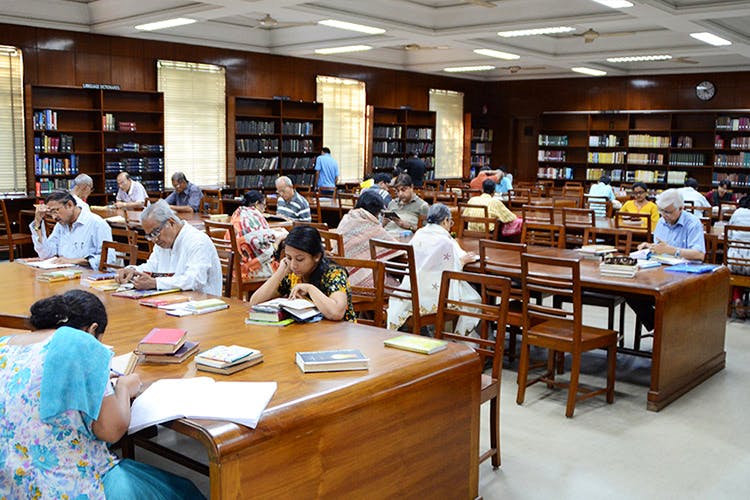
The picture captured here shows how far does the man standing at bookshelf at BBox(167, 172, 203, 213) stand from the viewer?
9531 mm

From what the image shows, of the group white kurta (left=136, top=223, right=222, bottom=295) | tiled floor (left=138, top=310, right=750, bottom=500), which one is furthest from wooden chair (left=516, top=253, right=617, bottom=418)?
white kurta (left=136, top=223, right=222, bottom=295)

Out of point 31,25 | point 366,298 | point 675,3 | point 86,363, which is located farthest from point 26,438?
point 31,25

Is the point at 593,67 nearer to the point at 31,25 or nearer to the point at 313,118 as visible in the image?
the point at 313,118

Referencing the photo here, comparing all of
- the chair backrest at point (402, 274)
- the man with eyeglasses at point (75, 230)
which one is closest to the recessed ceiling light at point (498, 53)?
the chair backrest at point (402, 274)

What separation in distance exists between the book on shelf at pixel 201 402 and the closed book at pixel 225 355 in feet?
0.47

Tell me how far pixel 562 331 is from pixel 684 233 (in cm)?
180

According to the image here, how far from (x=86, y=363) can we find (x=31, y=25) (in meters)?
9.31

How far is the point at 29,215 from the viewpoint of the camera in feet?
31.9

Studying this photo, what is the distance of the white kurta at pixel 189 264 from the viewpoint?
4.06 meters

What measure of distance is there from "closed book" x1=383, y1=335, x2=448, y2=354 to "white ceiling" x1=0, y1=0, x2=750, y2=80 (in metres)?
5.97

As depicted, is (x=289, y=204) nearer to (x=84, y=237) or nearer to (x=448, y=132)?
(x=84, y=237)

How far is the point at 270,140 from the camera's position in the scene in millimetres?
13180

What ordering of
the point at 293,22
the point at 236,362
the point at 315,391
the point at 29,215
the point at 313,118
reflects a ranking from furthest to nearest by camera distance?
the point at 313,118
the point at 293,22
the point at 29,215
the point at 236,362
the point at 315,391

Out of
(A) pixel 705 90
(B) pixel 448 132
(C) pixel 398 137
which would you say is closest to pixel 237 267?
(C) pixel 398 137
